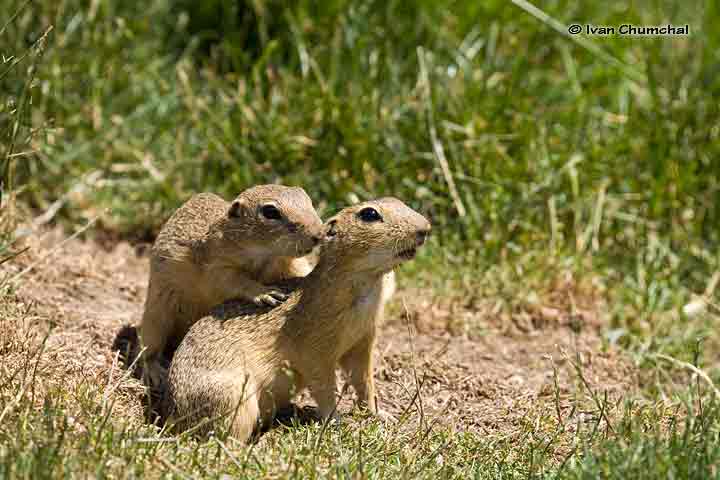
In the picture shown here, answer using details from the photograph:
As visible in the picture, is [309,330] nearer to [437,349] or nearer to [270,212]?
[270,212]

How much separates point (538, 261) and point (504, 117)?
1.17 meters

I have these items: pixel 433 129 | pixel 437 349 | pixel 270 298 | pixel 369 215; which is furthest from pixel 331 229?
pixel 433 129

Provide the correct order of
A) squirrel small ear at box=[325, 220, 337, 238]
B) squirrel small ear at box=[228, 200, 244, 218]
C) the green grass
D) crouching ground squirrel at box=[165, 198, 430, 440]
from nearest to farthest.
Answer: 1. crouching ground squirrel at box=[165, 198, 430, 440]
2. squirrel small ear at box=[325, 220, 337, 238]
3. squirrel small ear at box=[228, 200, 244, 218]
4. the green grass

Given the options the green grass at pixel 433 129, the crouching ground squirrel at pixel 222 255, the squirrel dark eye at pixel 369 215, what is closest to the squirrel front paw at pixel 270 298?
the crouching ground squirrel at pixel 222 255

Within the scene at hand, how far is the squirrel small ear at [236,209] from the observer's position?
183 inches

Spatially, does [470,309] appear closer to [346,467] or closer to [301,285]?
[301,285]

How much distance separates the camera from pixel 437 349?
5.44 metres

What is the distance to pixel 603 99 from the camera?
7500mm

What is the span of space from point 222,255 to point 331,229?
567 millimetres

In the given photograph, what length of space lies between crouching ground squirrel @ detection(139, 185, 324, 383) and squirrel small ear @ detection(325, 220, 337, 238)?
0.11 ft

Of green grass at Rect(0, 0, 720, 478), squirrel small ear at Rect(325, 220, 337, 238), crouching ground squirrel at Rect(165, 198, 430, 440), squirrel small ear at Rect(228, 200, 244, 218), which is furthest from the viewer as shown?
green grass at Rect(0, 0, 720, 478)

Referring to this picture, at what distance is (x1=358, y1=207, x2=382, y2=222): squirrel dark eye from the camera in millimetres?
4328

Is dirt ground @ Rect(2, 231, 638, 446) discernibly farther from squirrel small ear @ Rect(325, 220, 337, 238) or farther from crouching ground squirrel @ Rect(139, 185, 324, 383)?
squirrel small ear @ Rect(325, 220, 337, 238)

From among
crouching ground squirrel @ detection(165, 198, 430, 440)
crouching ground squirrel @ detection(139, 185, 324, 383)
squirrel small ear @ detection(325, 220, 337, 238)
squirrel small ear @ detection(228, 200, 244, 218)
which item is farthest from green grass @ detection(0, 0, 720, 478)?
crouching ground squirrel @ detection(165, 198, 430, 440)
